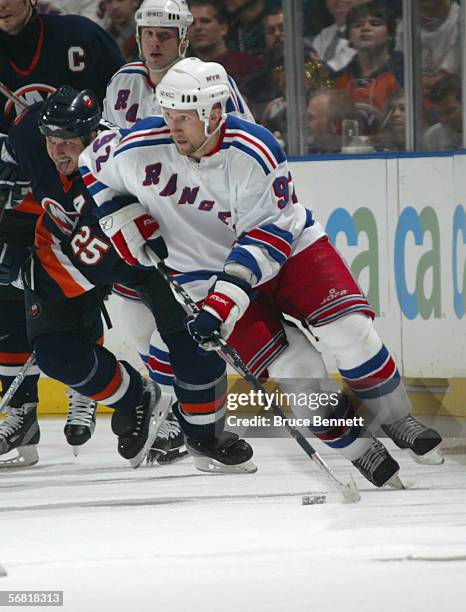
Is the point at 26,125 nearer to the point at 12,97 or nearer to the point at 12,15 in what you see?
the point at 12,97

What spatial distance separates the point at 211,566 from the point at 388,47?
256 centimetres

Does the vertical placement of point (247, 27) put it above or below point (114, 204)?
above

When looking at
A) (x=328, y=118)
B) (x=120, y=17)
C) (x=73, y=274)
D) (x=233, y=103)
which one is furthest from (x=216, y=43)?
(x=73, y=274)

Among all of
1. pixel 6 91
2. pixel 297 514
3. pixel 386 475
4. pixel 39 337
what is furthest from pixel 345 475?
pixel 6 91

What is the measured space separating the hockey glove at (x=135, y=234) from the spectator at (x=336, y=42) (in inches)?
62.5

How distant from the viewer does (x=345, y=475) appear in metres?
3.51

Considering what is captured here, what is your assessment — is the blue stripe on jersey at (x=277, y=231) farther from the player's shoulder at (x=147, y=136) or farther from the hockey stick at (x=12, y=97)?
the hockey stick at (x=12, y=97)

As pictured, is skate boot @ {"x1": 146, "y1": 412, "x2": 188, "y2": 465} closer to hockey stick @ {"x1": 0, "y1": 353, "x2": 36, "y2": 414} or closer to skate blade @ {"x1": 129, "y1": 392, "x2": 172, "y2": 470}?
skate blade @ {"x1": 129, "y1": 392, "x2": 172, "y2": 470}

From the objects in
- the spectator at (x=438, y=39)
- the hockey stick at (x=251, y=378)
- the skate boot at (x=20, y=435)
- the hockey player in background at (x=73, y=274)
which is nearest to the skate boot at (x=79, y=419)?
the skate boot at (x=20, y=435)

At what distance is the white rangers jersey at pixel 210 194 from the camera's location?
3082 mm

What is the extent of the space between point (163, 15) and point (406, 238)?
112cm

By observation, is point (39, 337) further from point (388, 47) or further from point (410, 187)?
point (388, 47)

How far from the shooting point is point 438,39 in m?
4.53

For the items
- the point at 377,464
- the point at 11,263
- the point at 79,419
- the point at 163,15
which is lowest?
the point at 79,419
